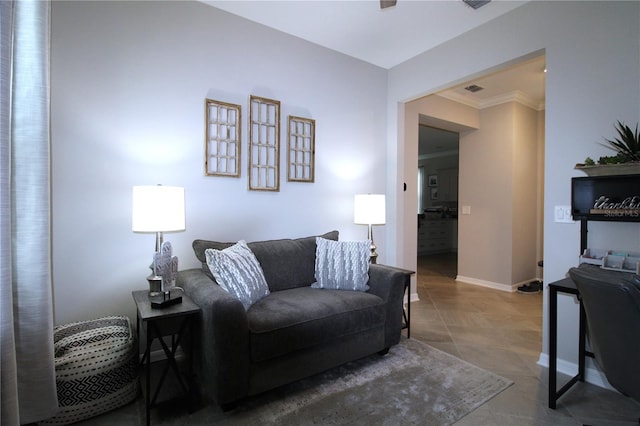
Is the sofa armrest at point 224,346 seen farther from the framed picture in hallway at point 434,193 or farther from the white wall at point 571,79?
the framed picture in hallway at point 434,193

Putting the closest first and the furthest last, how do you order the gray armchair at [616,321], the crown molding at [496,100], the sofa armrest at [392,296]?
the gray armchair at [616,321]
the sofa armrest at [392,296]
the crown molding at [496,100]

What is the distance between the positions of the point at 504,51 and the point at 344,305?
99.2 inches

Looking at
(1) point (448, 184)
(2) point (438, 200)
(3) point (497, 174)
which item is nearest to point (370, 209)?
(3) point (497, 174)

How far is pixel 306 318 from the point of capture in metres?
2.01

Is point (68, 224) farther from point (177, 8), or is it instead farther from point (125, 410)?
point (177, 8)

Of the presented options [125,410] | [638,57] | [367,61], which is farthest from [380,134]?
[125,410]

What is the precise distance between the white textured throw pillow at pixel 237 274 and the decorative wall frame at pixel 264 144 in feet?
2.82

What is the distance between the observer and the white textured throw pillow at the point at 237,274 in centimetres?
204

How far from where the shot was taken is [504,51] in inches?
106

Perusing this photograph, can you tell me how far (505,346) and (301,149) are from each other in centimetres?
254

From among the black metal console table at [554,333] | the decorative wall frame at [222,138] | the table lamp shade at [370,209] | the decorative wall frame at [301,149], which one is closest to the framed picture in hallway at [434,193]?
the table lamp shade at [370,209]

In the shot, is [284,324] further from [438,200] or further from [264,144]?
[438,200]

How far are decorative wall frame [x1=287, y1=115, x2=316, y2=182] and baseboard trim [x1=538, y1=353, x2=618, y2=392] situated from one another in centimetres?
244

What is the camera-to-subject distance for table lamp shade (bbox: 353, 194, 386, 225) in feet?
10.3
